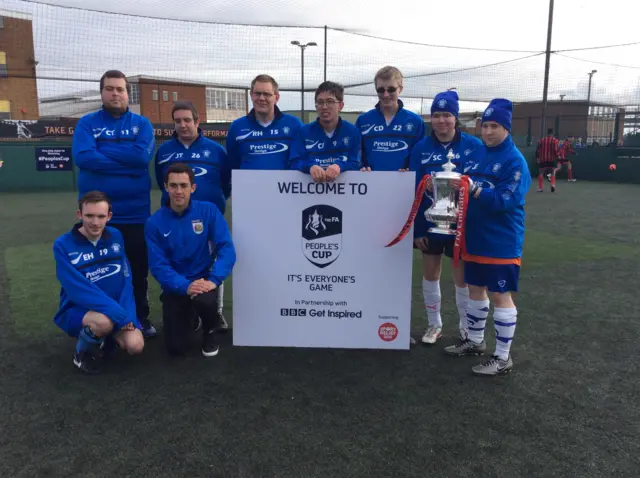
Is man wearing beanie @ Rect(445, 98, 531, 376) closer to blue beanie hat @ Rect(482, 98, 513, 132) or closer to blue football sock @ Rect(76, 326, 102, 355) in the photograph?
blue beanie hat @ Rect(482, 98, 513, 132)

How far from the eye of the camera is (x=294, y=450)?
90.3 inches

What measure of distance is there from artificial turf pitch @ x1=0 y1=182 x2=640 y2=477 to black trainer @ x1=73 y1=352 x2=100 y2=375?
2.4 inches

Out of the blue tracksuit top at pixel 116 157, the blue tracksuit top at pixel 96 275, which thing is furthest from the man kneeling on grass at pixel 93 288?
the blue tracksuit top at pixel 116 157

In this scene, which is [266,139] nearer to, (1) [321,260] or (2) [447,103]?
(1) [321,260]

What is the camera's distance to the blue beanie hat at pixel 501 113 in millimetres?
2928

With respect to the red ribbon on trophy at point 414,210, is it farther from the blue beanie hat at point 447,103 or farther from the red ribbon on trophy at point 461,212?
the blue beanie hat at point 447,103

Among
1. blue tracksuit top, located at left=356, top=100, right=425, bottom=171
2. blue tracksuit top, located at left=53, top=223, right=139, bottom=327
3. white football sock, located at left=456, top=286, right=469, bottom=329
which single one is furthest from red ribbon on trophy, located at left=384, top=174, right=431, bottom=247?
blue tracksuit top, located at left=53, top=223, right=139, bottom=327

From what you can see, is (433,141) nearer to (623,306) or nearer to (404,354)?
(404,354)

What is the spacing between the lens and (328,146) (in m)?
3.48

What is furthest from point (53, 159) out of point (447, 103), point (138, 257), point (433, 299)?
point (447, 103)

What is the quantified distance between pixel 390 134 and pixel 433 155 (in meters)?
0.38

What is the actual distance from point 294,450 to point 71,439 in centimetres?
110

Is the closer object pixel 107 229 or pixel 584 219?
pixel 107 229

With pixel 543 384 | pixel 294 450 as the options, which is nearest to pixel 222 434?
pixel 294 450
